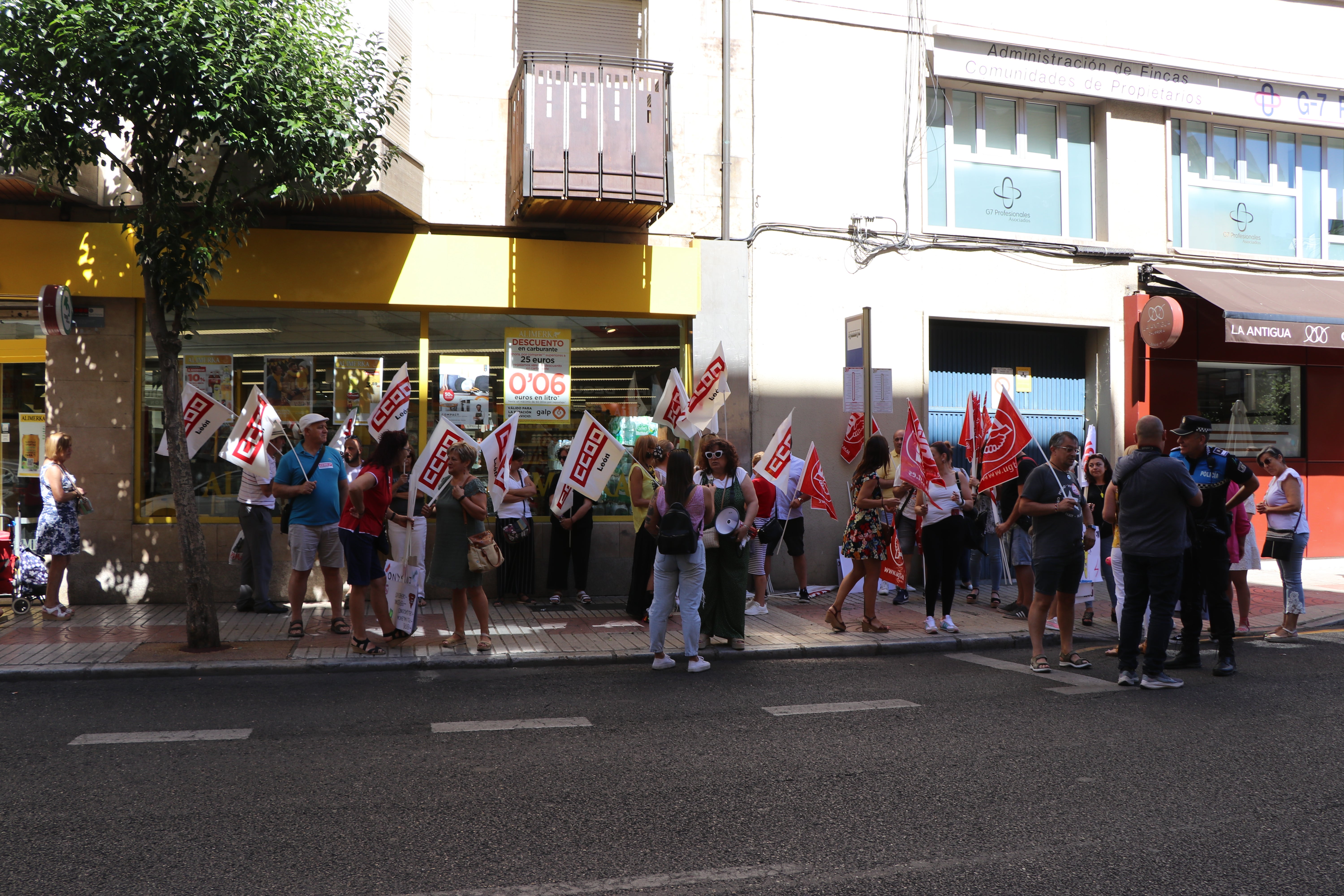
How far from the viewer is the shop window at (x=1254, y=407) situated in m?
14.3

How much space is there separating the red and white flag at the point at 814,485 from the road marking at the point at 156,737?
6196mm

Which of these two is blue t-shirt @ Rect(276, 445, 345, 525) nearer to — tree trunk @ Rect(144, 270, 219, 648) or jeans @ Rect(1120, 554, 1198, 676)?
tree trunk @ Rect(144, 270, 219, 648)

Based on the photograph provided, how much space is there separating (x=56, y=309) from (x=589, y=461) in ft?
18.3

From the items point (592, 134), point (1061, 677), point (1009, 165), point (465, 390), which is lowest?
point (1061, 677)

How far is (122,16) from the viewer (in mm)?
7539

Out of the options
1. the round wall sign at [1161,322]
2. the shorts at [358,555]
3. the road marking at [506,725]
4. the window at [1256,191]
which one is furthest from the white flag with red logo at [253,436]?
the window at [1256,191]

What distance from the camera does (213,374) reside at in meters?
11.0

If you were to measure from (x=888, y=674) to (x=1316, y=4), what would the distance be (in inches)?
525

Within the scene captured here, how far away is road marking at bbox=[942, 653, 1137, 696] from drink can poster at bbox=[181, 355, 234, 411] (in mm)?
8020

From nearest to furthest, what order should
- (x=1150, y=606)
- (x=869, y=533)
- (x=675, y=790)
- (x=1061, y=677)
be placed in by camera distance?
1. (x=675, y=790)
2. (x=1150, y=606)
3. (x=1061, y=677)
4. (x=869, y=533)

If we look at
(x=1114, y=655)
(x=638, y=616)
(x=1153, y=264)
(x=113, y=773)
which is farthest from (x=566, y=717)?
(x=1153, y=264)

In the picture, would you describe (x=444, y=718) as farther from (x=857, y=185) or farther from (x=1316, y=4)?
(x=1316, y=4)

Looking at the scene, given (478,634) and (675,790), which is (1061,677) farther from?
(478,634)

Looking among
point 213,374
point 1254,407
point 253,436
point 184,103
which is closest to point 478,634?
point 253,436
